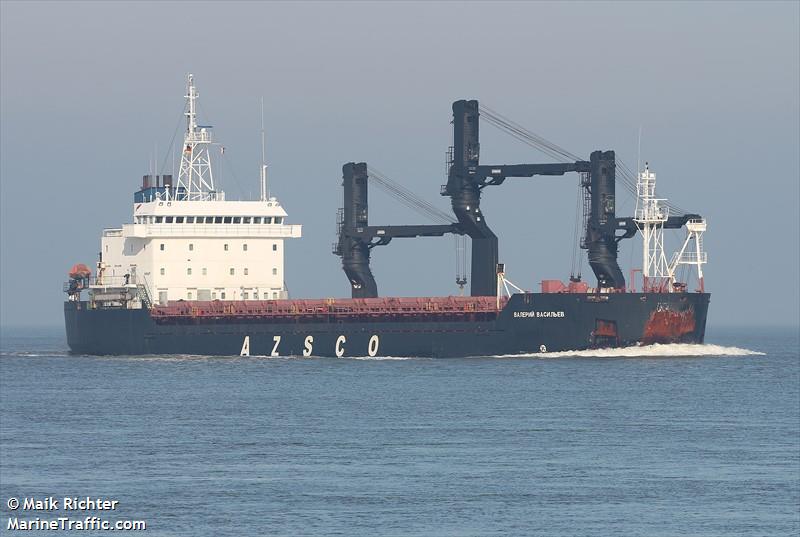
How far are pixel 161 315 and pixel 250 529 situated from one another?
4071cm

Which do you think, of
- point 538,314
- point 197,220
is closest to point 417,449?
Answer: point 538,314

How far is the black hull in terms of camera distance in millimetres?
62906

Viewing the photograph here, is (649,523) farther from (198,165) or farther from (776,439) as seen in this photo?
(198,165)

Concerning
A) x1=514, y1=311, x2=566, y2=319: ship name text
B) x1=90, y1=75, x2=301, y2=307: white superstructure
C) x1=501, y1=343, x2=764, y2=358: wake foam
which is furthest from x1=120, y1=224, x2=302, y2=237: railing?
x1=514, y1=311, x2=566, y2=319: ship name text

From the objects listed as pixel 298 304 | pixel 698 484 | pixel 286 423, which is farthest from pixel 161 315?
pixel 698 484

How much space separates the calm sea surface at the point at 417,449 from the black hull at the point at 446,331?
1.31m

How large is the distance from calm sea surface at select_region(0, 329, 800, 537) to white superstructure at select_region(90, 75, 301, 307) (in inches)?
403

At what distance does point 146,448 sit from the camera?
39.2 m

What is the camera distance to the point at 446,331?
215 feet

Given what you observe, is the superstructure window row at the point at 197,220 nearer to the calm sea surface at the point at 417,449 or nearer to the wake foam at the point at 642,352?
the calm sea surface at the point at 417,449

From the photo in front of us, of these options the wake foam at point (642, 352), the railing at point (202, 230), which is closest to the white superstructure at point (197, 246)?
the railing at point (202, 230)

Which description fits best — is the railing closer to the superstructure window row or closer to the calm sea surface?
the superstructure window row

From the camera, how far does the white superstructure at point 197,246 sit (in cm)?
7225

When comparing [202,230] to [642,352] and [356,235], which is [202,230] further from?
[642,352]
